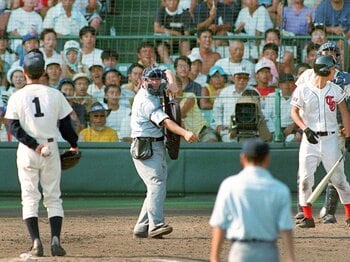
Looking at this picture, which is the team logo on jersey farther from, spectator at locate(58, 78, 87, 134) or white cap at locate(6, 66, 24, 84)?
white cap at locate(6, 66, 24, 84)

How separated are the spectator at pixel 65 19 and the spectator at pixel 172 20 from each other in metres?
1.08

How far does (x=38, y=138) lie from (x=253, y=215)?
3.35 meters

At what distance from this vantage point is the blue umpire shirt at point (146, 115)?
9594 millimetres

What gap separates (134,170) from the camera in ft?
44.3

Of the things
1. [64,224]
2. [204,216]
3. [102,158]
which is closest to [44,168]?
[64,224]

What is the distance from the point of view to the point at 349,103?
1365cm

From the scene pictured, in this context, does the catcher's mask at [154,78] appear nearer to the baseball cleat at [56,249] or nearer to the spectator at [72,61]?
the baseball cleat at [56,249]

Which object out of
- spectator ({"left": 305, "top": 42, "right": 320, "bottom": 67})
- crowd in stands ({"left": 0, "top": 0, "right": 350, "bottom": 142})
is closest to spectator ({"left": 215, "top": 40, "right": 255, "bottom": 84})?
crowd in stands ({"left": 0, "top": 0, "right": 350, "bottom": 142})

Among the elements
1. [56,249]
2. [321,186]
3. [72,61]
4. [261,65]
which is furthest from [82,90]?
[56,249]

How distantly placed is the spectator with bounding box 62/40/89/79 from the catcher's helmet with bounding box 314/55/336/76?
4816mm

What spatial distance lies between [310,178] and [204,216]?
1.79 m

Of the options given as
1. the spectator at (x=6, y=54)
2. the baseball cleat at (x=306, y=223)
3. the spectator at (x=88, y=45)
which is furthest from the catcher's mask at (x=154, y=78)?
the spectator at (x=6, y=54)

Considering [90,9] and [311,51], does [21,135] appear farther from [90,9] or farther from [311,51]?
[90,9]

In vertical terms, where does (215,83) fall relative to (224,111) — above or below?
above
